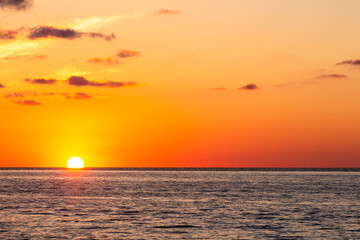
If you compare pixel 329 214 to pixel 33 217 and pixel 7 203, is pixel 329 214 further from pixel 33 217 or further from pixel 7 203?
pixel 7 203

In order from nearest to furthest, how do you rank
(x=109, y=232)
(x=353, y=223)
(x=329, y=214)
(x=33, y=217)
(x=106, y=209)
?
(x=109, y=232), (x=353, y=223), (x=33, y=217), (x=329, y=214), (x=106, y=209)

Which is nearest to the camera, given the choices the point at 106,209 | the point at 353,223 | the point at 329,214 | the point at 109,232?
the point at 109,232

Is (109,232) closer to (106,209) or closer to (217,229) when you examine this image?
(217,229)

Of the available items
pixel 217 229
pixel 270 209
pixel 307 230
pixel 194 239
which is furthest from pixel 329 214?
pixel 194 239

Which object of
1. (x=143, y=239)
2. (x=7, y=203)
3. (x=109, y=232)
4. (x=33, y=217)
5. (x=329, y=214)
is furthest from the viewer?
(x=7, y=203)

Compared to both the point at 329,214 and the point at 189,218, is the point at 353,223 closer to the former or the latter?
the point at 329,214

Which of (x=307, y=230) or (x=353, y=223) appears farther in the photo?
(x=353, y=223)

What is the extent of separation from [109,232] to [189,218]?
14.1 metres

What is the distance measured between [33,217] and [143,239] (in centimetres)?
2150

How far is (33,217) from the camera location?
224ft

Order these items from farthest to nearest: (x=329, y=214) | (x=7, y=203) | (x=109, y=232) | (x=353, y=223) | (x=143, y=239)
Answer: (x=7, y=203) < (x=329, y=214) < (x=353, y=223) < (x=109, y=232) < (x=143, y=239)

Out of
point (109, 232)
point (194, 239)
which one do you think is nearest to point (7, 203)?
point (109, 232)

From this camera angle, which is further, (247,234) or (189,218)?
(189,218)

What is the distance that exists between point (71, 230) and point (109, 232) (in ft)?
13.2
